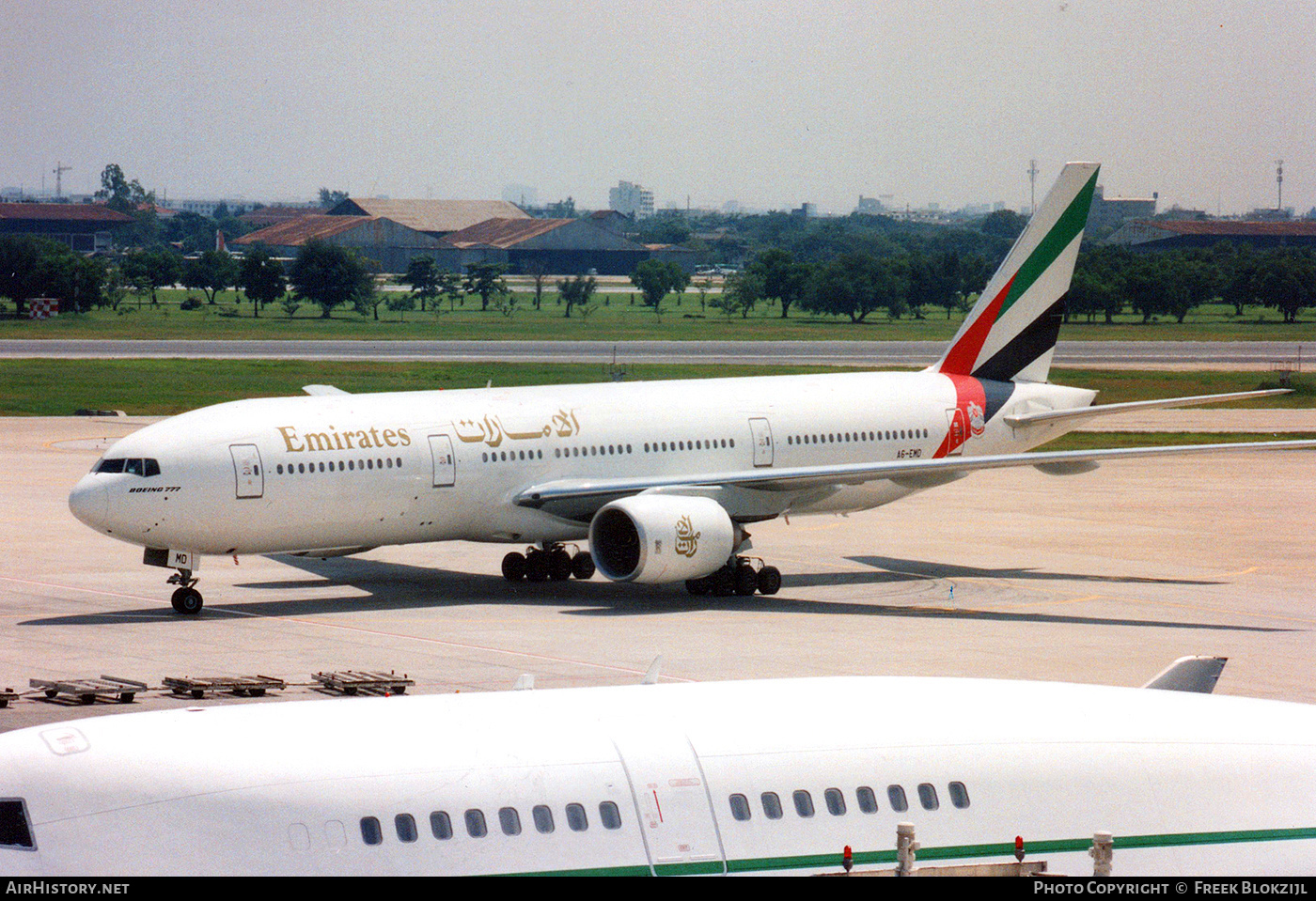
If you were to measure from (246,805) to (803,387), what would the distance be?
32.4 m

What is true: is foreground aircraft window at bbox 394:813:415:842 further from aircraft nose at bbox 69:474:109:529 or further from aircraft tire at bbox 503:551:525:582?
aircraft tire at bbox 503:551:525:582

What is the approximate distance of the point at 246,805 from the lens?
1100 cm

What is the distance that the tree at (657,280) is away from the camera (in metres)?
177

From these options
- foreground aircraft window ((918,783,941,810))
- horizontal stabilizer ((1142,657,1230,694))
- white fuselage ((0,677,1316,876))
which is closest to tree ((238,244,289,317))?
horizontal stabilizer ((1142,657,1230,694))

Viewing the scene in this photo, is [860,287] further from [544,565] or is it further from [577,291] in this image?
[544,565]

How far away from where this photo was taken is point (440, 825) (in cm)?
1145

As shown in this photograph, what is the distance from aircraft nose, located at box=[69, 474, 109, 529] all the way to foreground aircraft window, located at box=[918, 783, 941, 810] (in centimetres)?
2451

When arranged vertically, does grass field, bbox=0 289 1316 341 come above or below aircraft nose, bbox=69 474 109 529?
above

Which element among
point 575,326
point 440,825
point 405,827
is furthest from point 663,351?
point 405,827

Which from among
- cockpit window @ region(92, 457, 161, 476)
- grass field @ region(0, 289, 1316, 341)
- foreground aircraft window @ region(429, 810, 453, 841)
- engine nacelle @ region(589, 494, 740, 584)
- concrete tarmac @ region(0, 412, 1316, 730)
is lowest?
concrete tarmac @ region(0, 412, 1316, 730)

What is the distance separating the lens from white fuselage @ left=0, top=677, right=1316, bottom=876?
1095 centimetres

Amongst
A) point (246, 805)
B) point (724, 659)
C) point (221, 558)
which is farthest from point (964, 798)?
point (221, 558)

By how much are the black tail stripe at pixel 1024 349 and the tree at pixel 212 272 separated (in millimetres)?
143332

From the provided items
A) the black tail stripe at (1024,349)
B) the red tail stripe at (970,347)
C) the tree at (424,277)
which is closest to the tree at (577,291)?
the tree at (424,277)
